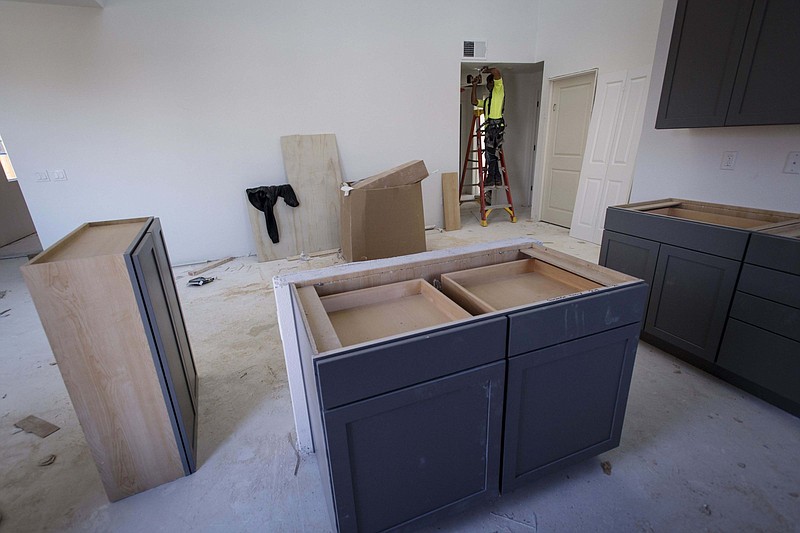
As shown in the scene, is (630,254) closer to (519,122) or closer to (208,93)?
(208,93)

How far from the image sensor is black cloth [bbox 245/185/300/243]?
4.29 m

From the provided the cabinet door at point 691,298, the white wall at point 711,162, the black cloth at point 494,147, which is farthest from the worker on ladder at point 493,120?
the cabinet door at point 691,298

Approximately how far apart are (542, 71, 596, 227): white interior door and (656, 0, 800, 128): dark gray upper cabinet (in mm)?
2270

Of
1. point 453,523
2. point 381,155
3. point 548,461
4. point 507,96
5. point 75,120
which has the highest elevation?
point 507,96

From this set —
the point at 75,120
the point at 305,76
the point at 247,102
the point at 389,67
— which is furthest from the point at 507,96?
the point at 75,120

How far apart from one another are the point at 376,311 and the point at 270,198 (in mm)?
3399

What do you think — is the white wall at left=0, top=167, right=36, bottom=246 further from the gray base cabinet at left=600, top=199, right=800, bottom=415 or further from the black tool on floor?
the gray base cabinet at left=600, top=199, right=800, bottom=415

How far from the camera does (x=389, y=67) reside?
467 cm

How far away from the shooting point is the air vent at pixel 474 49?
4930 millimetres

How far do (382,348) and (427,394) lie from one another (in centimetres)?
23

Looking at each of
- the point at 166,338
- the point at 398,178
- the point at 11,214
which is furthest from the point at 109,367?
the point at 11,214

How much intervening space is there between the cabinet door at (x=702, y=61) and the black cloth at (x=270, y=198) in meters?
3.69

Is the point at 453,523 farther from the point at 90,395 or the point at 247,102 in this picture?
the point at 247,102

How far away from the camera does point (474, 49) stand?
4.96 meters
